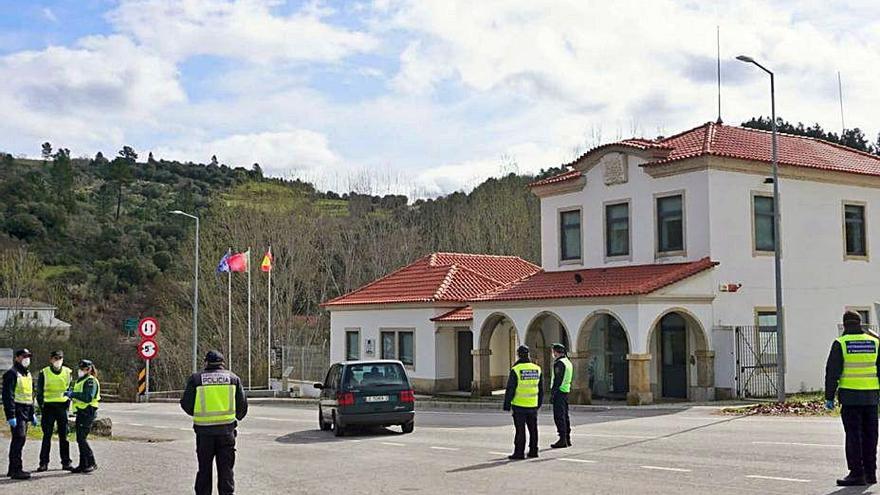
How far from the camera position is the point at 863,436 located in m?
12.1

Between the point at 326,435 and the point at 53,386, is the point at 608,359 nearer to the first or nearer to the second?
the point at 326,435

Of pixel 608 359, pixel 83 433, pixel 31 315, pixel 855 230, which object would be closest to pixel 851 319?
pixel 83 433

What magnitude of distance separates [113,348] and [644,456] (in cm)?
5642

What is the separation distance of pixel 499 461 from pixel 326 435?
7748mm

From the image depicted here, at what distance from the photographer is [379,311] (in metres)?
43.1

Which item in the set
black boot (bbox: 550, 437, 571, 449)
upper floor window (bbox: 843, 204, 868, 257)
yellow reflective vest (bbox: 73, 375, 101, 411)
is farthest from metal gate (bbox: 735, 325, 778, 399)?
yellow reflective vest (bbox: 73, 375, 101, 411)

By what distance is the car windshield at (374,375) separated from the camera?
72.9ft

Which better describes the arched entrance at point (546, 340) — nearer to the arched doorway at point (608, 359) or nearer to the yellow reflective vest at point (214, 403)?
the arched doorway at point (608, 359)

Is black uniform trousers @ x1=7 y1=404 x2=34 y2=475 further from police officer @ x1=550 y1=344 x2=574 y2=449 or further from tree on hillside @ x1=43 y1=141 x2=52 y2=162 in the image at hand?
tree on hillside @ x1=43 y1=141 x2=52 y2=162

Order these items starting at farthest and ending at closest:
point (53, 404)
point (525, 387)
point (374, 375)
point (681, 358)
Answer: point (681, 358) < point (374, 375) < point (525, 387) < point (53, 404)

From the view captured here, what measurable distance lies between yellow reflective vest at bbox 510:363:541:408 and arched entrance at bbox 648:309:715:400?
14.6 metres

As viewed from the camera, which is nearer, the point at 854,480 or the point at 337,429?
the point at 854,480

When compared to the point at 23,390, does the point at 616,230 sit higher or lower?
higher

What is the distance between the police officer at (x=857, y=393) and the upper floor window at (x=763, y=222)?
20.7 m
